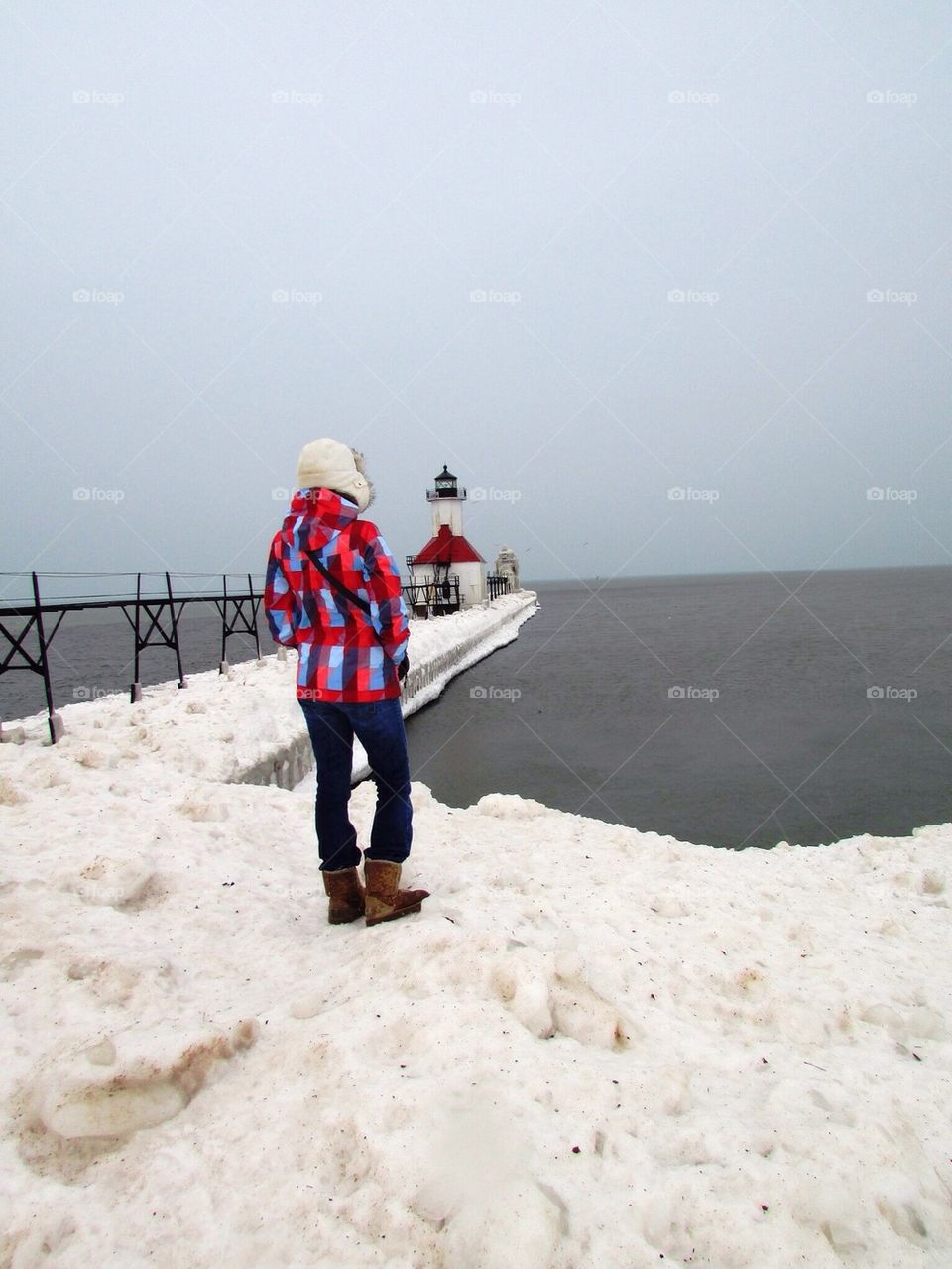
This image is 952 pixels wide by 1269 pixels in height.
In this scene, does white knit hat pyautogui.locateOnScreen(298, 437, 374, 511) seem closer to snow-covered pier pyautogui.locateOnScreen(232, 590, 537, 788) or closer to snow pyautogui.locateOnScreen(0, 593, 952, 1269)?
snow-covered pier pyautogui.locateOnScreen(232, 590, 537, 788)

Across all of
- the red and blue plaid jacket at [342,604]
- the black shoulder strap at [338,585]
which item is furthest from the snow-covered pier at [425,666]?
the black shoulder strap at [338,585]

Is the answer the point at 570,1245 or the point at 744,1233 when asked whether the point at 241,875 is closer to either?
the point at 570,1245

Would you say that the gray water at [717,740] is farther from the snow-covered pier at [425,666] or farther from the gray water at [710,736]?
the snow-covered pier at [425,666]

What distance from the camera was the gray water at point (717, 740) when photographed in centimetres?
1041

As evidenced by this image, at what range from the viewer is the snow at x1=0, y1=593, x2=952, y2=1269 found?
5.92 feet

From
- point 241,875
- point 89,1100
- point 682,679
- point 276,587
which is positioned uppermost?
point 276,587

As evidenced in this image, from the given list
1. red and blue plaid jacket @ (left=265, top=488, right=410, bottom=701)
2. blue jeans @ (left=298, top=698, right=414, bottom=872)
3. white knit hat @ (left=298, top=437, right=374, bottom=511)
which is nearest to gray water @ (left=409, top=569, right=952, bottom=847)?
blue jeans @ (left=298, top=698, right=414, bottom=872)

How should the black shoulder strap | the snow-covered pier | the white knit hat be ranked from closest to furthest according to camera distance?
the black shoulder strap → the white knit hat → the snow-covered pier

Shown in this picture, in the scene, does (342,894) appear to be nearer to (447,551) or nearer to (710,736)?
(710,736)

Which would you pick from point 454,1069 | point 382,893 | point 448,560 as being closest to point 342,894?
point 382,893

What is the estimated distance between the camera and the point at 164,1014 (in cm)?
260

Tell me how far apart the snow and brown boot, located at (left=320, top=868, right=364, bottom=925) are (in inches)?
4.4

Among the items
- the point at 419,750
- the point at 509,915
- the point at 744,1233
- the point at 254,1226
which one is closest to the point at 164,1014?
the point at 254,1226

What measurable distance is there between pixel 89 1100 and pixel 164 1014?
52 cm
